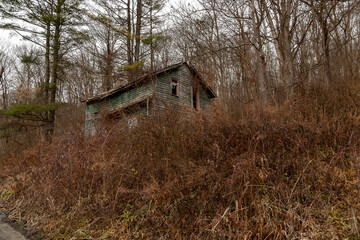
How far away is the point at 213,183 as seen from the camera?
3156mm

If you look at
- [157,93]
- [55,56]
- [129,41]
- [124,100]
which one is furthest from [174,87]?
[55,56]

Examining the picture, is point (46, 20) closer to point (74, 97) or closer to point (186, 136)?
point (74, 97)

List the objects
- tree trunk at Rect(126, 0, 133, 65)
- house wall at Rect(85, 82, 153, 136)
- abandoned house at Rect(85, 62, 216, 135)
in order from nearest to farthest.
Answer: abandoned house at Rect(85, 62, 216, 135)
house wall at Rect(85, 82, 153, 136)
tree trunk at Rect(126, 0, 133, 65)

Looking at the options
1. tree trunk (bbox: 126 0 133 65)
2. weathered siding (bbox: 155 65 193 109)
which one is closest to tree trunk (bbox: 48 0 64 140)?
tree trunk (bbox: 126 0 133 65)

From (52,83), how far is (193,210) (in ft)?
51.2

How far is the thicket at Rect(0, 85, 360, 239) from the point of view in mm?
2686

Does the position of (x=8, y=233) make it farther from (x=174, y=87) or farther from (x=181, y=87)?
(x=181, y=87)

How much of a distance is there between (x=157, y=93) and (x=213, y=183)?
1028cm

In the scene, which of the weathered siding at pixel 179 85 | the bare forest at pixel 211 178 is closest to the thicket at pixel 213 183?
the bare forest at pixel 211 178

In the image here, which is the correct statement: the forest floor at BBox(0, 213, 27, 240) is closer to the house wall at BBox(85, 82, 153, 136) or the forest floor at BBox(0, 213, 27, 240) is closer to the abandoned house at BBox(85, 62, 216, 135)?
the abandoned house at BBox(85, 62, 216, 135)

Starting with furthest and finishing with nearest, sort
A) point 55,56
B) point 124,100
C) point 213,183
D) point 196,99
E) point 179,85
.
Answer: point 196,99 < point 55,56 < point 179,85 < point 124,100 < point 213,183

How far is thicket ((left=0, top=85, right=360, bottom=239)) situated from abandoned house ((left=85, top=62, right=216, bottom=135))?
7.91 m

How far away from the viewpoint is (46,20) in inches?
560

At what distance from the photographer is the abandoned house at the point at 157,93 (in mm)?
12859
